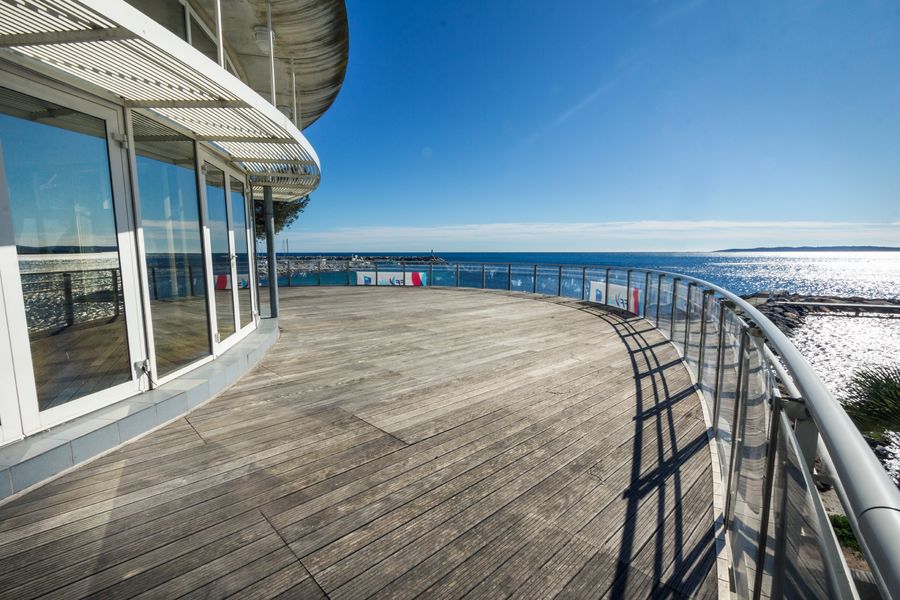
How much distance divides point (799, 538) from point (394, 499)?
1526mm

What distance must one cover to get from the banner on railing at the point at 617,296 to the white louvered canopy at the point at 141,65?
589cm

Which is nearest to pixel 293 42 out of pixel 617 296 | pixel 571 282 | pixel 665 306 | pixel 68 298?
pixel 68 298

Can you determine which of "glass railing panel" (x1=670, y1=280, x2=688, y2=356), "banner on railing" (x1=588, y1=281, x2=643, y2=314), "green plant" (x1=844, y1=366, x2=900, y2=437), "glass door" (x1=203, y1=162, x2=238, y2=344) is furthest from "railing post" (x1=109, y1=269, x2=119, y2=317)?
"green plant" (x1=844, y1=366, x2=900, y2=437)

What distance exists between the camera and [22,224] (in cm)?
214

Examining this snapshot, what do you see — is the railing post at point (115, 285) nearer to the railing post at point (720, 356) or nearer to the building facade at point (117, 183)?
the building facade at point (117, 183)

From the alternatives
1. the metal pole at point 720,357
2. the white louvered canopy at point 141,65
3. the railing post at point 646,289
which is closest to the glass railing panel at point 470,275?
the railing post at point 646,289

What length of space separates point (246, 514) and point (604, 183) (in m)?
45.1

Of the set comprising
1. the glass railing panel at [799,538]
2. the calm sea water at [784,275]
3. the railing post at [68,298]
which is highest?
the railing post at [68,298]

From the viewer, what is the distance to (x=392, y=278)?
1211 cm

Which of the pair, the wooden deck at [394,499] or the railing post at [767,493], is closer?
the railing post at [767,493]

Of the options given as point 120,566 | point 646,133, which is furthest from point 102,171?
point 646,133

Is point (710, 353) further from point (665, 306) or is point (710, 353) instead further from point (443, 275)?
point (443, 275)

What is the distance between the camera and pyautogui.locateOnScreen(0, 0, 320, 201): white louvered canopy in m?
1.65

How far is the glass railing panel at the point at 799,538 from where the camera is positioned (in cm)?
66
